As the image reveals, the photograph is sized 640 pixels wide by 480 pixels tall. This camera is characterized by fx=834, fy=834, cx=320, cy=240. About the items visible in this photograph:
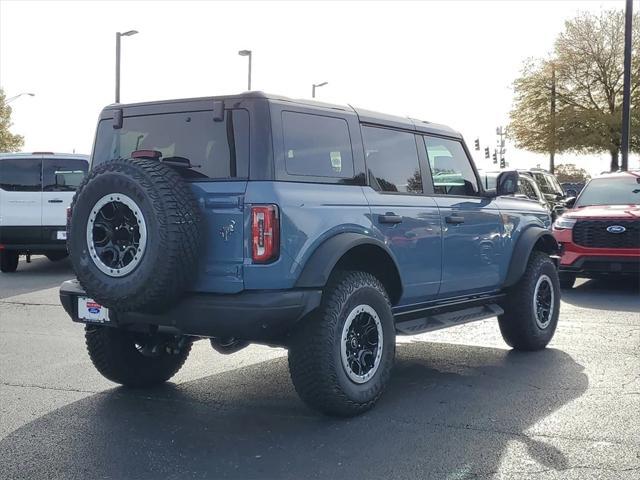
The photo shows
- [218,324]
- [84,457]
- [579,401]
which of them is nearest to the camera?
[84,457]

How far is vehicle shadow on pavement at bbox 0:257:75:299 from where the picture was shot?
39.6 ft

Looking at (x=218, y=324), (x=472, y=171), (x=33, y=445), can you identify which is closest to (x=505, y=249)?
(x=472, y=171)

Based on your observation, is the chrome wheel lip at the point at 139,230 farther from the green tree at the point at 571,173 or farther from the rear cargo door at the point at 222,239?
the green tree at the point at 571,173

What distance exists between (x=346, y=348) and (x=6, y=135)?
186 feet

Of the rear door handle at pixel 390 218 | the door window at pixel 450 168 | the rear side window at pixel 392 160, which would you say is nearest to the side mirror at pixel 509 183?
the door window at pixel 450 168

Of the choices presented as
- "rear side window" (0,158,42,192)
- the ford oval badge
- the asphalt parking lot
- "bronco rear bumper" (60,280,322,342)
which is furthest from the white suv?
"bronco rear bumper" (60,280,322,342)

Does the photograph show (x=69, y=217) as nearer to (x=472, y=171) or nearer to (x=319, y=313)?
(x=319, y=313)

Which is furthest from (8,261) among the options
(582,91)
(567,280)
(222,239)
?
(582,91)

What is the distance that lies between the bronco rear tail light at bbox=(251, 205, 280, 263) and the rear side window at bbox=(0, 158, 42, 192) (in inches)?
396

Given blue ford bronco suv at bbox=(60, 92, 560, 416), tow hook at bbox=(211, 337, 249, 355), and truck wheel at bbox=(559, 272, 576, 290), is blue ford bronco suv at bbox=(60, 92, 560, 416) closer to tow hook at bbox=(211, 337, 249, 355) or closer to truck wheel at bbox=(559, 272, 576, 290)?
tow hook at bbox=(211, 337, 249, 355)

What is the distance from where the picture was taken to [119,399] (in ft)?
18.4

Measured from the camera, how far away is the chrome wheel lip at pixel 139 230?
4.62 meters

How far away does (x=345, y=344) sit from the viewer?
5.07m

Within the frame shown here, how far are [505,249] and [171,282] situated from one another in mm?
3426
